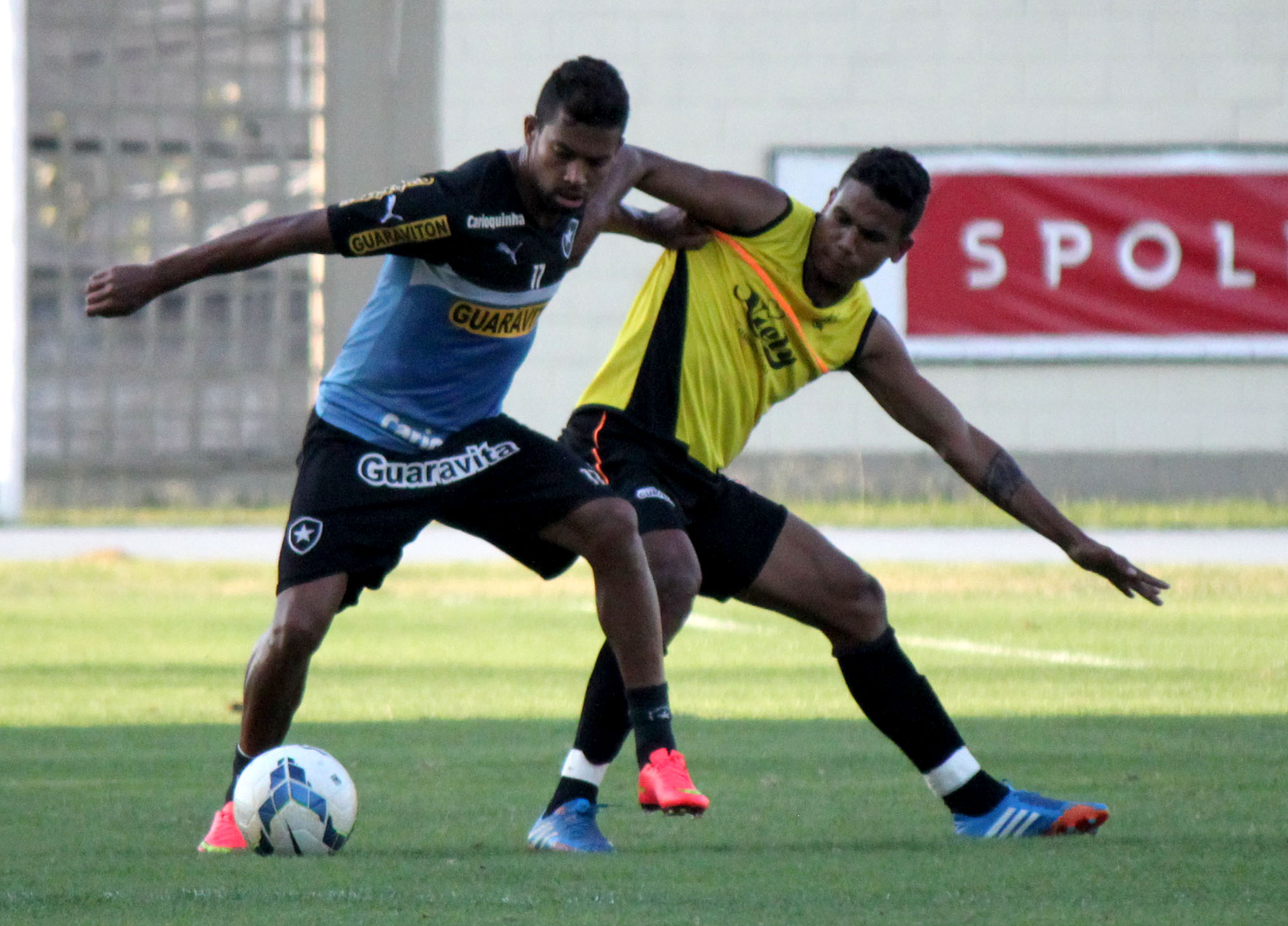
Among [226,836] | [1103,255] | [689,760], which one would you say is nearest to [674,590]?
[226,836]

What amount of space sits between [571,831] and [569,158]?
64.2 inches

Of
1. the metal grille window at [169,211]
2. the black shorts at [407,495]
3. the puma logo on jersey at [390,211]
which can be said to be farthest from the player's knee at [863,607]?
the metal grille window at [169,211]

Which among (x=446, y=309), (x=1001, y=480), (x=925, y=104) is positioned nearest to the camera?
(x=446, y=309)

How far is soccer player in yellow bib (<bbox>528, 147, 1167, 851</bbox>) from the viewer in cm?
525

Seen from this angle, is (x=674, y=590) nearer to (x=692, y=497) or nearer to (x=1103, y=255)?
(x=692, y=497)

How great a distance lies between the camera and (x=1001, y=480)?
5.52 meters

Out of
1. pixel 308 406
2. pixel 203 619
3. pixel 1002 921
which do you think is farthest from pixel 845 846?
pixel 308 406

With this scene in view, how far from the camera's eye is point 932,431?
555 cm

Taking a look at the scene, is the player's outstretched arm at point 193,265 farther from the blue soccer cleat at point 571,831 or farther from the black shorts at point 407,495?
the blue soccer cleat at point 571,831

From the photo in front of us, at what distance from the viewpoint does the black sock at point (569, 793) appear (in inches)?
202

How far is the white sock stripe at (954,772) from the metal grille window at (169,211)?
46.7 feet

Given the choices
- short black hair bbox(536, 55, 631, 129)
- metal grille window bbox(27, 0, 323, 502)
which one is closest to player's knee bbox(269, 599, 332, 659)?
short black hair bbox(536, 55, 631, 129)

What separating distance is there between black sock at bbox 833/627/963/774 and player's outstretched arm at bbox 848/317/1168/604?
0.49 meters

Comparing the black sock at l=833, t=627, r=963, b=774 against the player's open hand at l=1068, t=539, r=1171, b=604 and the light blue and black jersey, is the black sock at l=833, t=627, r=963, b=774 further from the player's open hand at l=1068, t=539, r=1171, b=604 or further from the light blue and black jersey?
the light blue and black jersey
